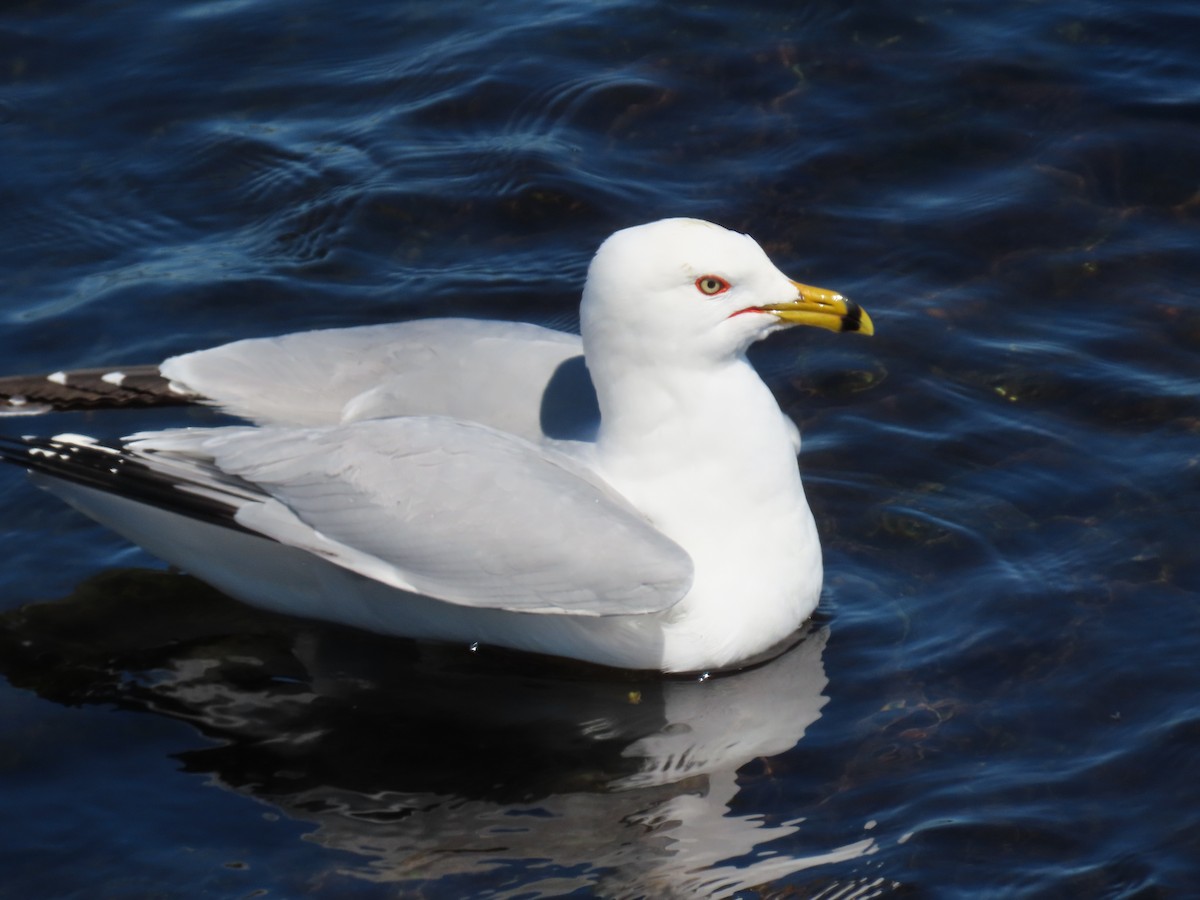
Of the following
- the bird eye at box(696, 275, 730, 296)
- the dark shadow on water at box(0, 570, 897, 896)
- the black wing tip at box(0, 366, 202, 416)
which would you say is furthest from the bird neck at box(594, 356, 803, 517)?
the black wing tip at box(0, 366, 202, 416)

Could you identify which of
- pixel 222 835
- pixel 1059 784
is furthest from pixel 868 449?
pixel 222 835

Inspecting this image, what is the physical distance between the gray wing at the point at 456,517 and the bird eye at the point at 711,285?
29.0 inches

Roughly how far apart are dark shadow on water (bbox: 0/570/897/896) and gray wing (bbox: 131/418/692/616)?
52 cm

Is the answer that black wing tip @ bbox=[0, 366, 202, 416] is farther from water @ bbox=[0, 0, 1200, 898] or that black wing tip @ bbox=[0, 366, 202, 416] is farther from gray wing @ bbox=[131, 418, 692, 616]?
water @ bbox=[0, 0, 1200, 898]

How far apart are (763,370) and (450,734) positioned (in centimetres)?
243

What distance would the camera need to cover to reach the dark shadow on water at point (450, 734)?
16.8ft

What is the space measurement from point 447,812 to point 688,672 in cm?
98

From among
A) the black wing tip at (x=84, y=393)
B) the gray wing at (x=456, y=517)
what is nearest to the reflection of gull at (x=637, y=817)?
the gray wing at (x=456, y=517)

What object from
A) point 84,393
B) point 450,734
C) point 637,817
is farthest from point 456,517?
point 84,393

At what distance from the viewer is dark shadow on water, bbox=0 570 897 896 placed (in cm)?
512

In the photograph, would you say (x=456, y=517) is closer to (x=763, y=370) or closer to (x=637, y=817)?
(x=637, y=817)

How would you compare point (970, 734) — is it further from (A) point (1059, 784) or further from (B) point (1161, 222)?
(B) point (1161, 222)

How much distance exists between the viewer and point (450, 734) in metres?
5.73

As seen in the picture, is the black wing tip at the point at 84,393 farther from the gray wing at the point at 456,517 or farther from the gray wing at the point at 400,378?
the gray wing at the point at 456,517
